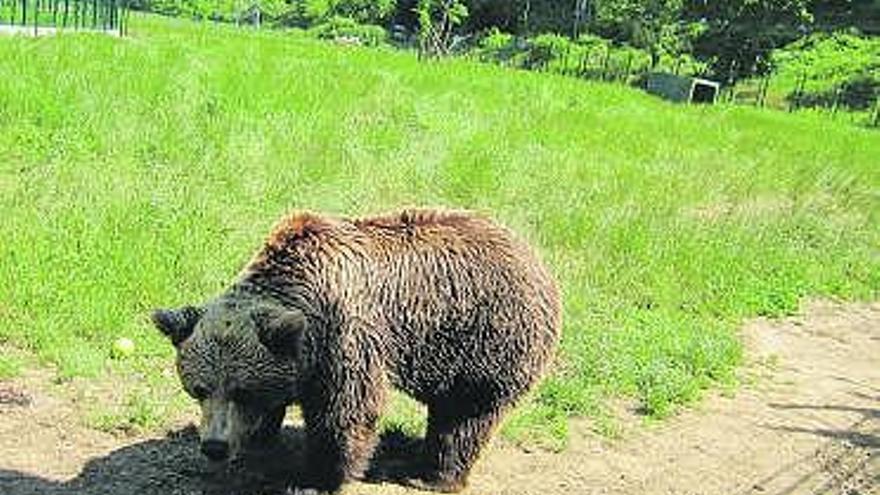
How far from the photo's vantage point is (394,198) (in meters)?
13.2

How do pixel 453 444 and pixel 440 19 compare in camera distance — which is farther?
pixel 440 19

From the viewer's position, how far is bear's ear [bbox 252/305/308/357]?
16.4 feet

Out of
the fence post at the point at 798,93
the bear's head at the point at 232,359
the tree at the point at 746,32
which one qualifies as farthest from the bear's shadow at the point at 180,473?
the tree at the point at 746,32

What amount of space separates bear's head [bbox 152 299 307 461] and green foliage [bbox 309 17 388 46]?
5542 cm

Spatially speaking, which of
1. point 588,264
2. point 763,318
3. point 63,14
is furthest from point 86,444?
point 63,14

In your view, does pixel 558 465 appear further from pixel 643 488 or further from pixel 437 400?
pixel 437 400

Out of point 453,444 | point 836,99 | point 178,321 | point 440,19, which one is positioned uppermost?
point 178,321

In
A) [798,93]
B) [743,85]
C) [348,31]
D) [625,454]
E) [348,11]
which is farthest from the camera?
[348,11]

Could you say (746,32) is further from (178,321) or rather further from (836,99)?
(178,321)

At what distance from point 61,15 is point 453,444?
28.1m

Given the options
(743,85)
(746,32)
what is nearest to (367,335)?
(743,85)

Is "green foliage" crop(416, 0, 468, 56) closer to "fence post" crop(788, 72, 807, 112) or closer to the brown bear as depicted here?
"fence post" crop(788, 72, 807, 112)

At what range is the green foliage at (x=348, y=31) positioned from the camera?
203 feet

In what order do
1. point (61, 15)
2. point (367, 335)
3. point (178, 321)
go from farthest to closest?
1. point (61, 15)
2. point (367, 335)
3. point (178, 321)
